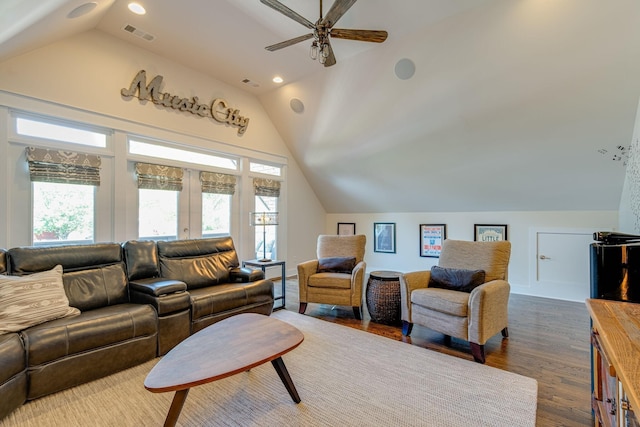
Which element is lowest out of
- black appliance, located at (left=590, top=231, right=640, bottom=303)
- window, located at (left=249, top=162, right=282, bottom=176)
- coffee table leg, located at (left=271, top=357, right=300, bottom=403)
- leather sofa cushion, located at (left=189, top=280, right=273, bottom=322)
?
coffee table leg, located at (left=271, top=357, right=300, bottom=403)

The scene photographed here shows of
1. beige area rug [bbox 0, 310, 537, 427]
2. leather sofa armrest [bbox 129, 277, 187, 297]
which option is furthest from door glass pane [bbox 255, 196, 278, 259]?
beige area rug [bbox 0, 310, 537, 427]

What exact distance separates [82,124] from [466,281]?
4561 mm

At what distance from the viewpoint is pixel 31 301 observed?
7.19 feet

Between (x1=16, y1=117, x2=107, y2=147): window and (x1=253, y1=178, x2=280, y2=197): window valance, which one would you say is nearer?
(x1=16, y1=117, x2=107, y2=147): window

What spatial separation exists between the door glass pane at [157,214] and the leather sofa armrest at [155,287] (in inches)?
→ 50.6

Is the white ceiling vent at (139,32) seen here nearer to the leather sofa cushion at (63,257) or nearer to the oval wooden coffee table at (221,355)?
the leather sofa cushion at (63,257)

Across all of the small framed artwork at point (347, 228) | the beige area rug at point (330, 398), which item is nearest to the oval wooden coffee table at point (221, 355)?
the beige area rug at point (330, 398)

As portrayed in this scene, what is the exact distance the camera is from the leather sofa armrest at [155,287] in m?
2.74

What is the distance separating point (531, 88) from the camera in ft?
10.9

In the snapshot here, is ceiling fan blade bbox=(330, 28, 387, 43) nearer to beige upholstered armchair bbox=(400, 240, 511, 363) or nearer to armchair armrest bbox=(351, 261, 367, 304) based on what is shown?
beige upholstered armchair bbox=(400, 240, 511, 363)

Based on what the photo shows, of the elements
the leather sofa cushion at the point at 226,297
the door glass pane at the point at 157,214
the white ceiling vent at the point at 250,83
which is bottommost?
the leather sofa cushion at the point at 226,297

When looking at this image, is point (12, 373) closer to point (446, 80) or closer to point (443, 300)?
point (443, 300)

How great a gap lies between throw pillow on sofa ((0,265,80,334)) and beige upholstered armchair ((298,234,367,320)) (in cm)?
228

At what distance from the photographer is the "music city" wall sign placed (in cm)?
391
